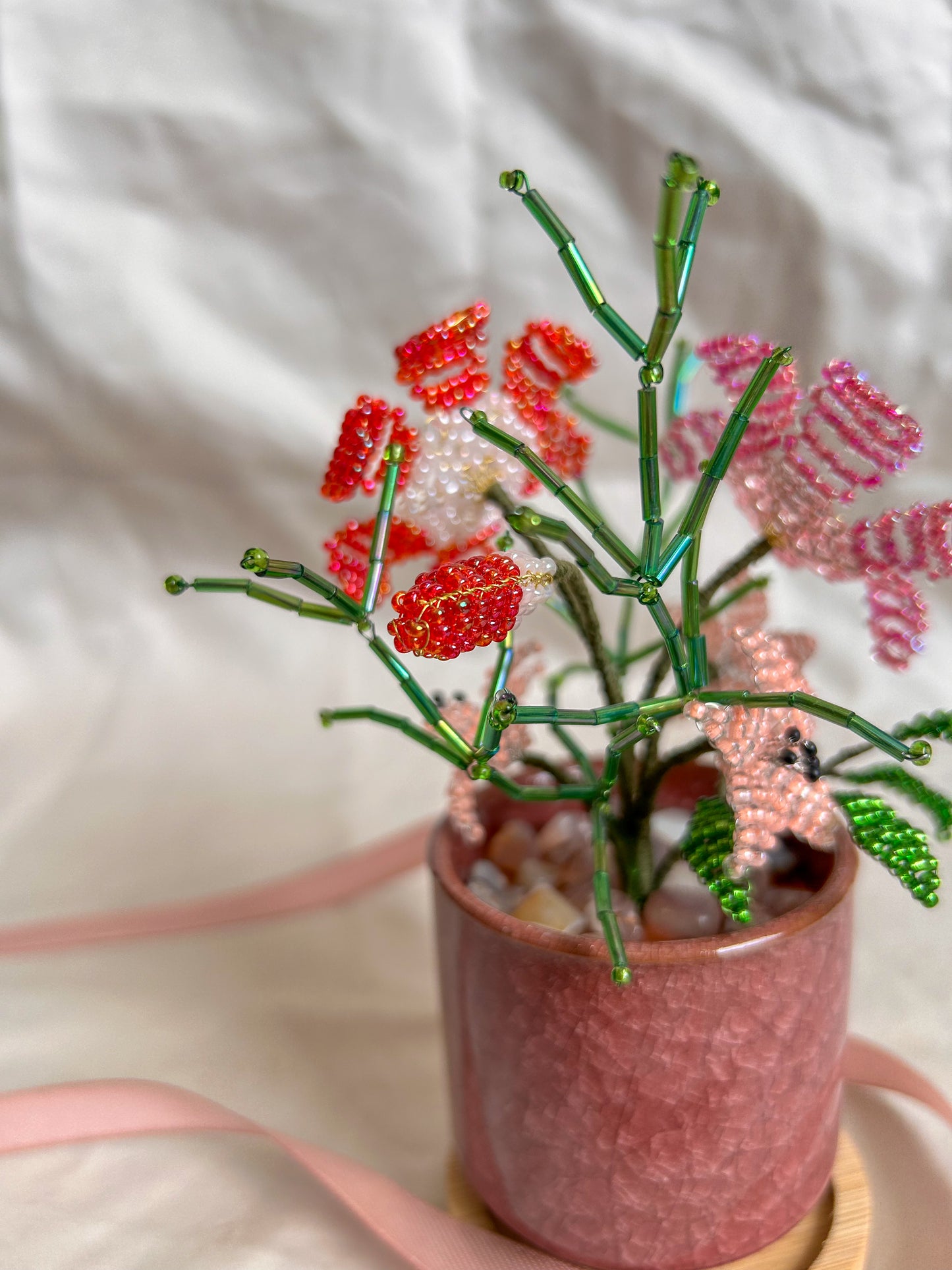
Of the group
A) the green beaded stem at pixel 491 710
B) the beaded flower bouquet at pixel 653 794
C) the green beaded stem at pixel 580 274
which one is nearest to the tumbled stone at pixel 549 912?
the beaded flower bouquet at pixel 653 794

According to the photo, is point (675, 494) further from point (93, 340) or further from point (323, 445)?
point (93, 340)

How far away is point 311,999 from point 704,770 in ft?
0.93

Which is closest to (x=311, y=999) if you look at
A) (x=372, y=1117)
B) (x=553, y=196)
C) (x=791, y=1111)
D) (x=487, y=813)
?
(x=372, y=1117)

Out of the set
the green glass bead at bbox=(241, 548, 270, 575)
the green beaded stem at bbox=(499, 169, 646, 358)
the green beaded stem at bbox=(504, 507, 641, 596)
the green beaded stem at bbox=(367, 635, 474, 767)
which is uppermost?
the green beaded stem at bbox=(499, 169, 646, 358)

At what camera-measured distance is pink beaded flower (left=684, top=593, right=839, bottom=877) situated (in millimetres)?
408

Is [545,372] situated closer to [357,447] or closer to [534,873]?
[357,447]

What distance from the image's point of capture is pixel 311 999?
72cm

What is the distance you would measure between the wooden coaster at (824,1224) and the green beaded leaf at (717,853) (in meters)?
0.18

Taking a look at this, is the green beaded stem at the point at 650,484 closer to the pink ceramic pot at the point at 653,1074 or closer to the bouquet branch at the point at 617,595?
the bouquet branch at the point at 617,595

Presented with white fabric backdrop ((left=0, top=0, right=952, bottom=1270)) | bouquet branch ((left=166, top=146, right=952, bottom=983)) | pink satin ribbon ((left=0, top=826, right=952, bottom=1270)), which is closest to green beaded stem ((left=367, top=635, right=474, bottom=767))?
bouquet branch ((left=166, top=146, right=952, bottom=983))

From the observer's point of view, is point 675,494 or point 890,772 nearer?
point 890,772

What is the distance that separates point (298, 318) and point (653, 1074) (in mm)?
668

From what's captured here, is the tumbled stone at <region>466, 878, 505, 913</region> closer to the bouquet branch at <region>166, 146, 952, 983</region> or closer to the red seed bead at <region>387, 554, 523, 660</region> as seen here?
the bouquet branch at <region>166, 146, 952, 983</region>

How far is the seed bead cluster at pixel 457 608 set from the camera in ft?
1.14
